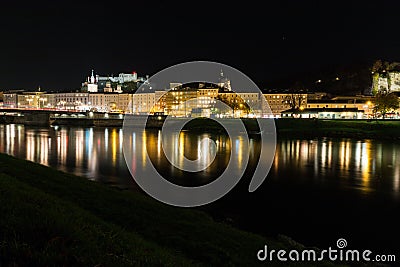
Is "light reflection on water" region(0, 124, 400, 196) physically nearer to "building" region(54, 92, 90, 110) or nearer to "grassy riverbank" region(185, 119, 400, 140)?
"grassy riverbank" region(185, 119, 400, 140)

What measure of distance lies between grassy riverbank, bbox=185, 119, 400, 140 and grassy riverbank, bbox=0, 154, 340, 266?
47989 mm

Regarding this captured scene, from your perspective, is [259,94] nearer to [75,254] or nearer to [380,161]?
[380,161]

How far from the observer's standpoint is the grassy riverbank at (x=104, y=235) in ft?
12.1

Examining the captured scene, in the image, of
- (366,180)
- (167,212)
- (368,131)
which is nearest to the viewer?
(167,212)

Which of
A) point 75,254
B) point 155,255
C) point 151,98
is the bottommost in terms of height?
point 155,255

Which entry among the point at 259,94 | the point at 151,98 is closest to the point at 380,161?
the point at 259,94

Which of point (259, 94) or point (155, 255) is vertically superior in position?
point (259, 94)

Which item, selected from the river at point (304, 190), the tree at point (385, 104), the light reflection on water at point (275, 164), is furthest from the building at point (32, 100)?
the river at point (304, 190)

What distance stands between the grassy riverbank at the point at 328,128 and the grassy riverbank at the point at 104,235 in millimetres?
47989

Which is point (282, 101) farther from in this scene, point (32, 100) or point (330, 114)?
point (32, 100)

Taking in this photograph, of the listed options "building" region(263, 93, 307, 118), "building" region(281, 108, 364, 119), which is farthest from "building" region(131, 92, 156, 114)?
"building" region(281, 108, 364, 119)

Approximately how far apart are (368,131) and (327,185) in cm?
3944

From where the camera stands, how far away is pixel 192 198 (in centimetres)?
1550

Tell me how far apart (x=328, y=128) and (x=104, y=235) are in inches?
2338
